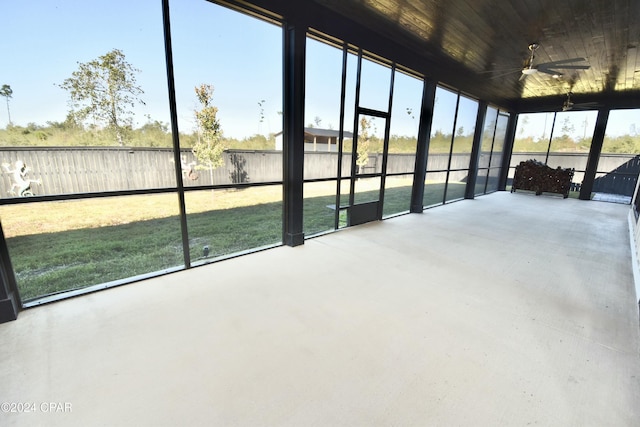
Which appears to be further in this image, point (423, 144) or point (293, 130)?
point (423, 144)

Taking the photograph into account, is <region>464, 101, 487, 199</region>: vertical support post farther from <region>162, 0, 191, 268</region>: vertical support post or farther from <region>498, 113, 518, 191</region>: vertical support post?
<region>162, 0, 191, 268</region>: vertical support post

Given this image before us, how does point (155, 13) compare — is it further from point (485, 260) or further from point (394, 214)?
point (394, 214)

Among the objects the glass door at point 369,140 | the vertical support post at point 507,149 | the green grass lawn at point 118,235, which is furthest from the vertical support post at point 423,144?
the vertical support post at point 507,149

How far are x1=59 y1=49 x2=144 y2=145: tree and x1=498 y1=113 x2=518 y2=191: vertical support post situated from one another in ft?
38.3

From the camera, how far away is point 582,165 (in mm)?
9398

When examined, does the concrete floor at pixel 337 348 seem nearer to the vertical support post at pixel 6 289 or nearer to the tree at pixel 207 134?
the vertical support post at pixel 6 289

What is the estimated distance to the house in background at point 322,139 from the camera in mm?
4758

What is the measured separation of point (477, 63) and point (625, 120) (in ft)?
22.8

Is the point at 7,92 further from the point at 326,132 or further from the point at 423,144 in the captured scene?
the point at 423,144

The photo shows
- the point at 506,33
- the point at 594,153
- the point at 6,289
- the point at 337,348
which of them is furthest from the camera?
the point at 594,153

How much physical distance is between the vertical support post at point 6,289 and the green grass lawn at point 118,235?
270 mm

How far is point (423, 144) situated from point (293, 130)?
144 inches

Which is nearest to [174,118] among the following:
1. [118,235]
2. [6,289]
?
[6,289]

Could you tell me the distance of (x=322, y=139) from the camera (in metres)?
5.06
